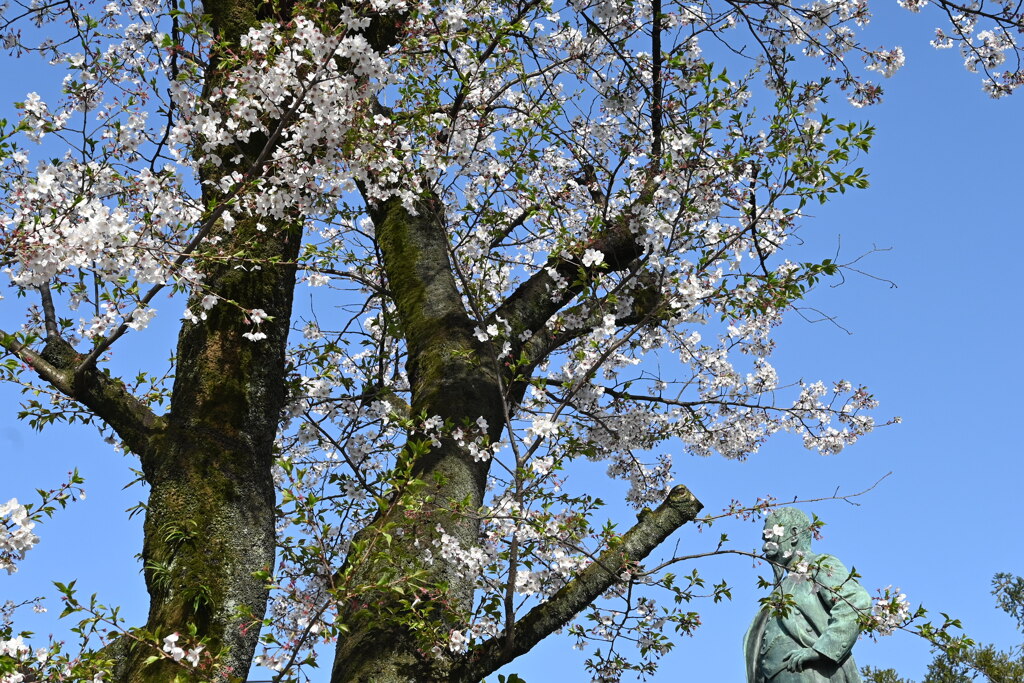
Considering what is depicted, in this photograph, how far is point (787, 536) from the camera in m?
7.43

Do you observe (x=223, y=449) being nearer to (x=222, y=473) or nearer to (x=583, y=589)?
(x=222, y=473)

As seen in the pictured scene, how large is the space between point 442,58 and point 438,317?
192cm

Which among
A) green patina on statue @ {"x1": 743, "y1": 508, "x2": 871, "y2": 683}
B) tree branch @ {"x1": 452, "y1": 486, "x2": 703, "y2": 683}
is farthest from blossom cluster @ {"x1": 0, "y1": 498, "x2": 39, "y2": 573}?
green patina on statue @ {"x1": 743, "y1": 508, "x2": 871, "y2": 683}

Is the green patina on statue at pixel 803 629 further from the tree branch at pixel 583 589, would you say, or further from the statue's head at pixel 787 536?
the tree branch at pixel 583 589

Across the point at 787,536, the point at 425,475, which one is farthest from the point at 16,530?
the point at 787,536

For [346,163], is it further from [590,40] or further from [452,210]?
[590,40]

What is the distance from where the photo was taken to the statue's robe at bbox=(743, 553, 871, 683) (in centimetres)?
709

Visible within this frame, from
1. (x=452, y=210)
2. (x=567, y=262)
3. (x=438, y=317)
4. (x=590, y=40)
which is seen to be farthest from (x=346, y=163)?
(x=590, y=40)

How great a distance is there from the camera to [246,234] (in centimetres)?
527

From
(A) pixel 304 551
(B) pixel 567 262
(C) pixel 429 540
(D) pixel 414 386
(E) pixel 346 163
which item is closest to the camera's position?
(A) pixel 304 551

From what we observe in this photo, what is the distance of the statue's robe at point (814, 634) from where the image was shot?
7.09 metres

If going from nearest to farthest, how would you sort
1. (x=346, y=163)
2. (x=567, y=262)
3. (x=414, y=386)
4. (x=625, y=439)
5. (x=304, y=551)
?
(x=304, y=551) → (x=346, y=163) → (x=414, y=386) → (x=567, y=262) → (x=625, y=439)

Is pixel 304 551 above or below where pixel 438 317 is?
below

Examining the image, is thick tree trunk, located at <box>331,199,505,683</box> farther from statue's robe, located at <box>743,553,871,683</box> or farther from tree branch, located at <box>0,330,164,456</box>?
statue's robe, located at <box>743,553,871,683</box>
